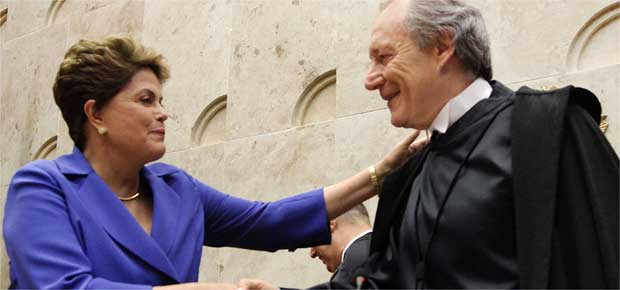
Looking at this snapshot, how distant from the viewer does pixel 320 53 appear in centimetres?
500

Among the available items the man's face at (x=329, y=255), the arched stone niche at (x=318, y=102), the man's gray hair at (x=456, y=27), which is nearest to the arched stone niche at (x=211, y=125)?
the arched stone niche at (x=318, y=102)

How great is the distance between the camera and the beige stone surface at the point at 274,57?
198 inches

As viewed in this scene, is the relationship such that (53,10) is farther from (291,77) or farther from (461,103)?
(461,103)

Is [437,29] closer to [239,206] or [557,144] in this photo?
[557,144]

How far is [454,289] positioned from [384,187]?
1.56ft

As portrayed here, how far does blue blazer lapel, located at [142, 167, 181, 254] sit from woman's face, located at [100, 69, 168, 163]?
88 mm

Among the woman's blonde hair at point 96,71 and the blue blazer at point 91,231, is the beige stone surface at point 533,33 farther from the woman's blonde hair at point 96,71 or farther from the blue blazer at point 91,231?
the woman's blonde hair at point 96,71

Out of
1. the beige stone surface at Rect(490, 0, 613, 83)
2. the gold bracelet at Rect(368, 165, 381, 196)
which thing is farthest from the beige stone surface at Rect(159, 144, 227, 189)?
the gold bracelet at Rect(368, 165, 381, 196)

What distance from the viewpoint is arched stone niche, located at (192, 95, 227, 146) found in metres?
5.46

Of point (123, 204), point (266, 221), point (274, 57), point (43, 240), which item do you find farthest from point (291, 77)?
point (43, 240)

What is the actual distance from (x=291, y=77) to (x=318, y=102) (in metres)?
0.20

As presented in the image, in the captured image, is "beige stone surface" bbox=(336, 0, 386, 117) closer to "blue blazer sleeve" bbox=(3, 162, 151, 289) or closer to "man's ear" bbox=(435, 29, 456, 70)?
"man's ear" bbox=(435, 29, 456, 70)

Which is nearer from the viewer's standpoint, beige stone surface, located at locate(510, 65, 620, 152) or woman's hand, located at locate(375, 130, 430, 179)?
woman's hand, located at locate(375, 130, 430, 179)

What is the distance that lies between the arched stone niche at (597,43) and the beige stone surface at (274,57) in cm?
129
